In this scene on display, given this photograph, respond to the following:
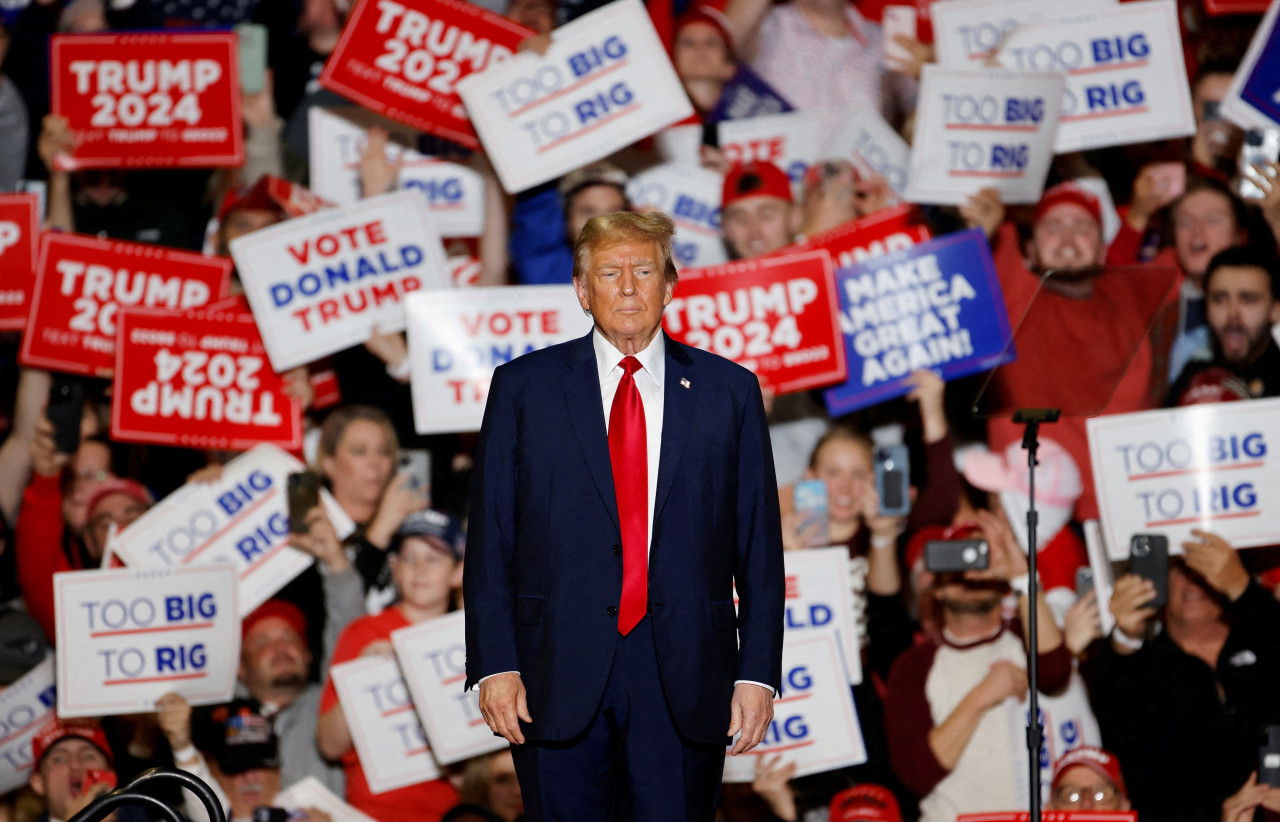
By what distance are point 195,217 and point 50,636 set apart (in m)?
1.84

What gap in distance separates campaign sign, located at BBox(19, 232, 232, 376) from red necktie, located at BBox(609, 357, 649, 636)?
327cm

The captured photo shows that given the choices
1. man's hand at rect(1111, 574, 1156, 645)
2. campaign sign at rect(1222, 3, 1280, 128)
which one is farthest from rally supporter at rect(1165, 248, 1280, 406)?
man's hand at rect(1111, 574, 1156, 645)

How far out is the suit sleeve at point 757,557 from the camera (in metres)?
2.48

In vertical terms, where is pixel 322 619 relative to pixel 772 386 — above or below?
Result: below

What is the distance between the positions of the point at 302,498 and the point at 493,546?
278 cm

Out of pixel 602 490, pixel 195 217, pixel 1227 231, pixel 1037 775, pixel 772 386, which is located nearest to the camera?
pixel 602 490

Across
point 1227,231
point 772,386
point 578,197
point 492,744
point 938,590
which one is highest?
point 578,197

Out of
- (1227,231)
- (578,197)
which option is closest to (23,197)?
(578,197)

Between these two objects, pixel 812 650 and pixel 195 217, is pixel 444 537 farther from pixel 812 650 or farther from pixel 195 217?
pixel 195 217

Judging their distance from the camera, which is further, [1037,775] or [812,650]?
[812,650]

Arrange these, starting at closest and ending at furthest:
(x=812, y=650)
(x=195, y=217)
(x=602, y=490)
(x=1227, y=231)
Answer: (x=602, y=490)
(x=812, y=650)
(x=1227, y=231)
(x=195, y=217)

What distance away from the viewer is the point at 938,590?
4812 millimetres

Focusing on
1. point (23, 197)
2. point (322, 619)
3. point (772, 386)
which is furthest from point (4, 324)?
point (772, 386)

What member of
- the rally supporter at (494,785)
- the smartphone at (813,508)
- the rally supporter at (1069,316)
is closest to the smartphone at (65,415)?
the rally supporter at (494,785)
